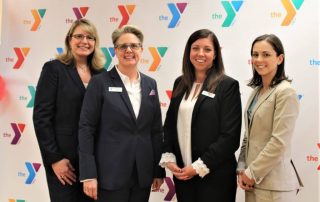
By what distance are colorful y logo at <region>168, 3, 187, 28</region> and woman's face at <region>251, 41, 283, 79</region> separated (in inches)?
47.2

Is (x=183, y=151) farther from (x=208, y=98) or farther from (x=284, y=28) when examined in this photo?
(x=284, y=28)

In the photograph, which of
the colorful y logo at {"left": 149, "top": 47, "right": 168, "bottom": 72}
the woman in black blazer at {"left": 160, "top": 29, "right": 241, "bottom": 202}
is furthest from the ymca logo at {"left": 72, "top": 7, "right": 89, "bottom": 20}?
the woman in black blazer at {"left": 160, "top": 29, "right": 241, "bottom": 202}

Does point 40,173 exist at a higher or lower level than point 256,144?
lower

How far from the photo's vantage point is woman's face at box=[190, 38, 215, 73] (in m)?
2.01

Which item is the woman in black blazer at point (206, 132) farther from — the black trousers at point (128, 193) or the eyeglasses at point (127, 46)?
the eyeglasses at point (127, 46)

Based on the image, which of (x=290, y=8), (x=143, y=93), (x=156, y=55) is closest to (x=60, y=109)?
(x=143, y=93)

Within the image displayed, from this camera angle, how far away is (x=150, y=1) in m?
3.04

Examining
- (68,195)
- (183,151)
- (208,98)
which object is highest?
(208,98)

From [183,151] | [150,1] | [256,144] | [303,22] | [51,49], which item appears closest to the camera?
[256,144]

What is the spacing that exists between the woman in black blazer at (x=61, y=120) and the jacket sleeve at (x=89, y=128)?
240mm

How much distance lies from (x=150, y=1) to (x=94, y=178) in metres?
1.79

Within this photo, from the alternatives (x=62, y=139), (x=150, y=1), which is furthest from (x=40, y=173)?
(x=150, y=1)

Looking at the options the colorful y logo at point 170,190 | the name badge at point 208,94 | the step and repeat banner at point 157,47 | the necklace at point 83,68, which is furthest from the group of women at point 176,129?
the colorful y logo at point 170,190

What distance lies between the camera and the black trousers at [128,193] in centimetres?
193
